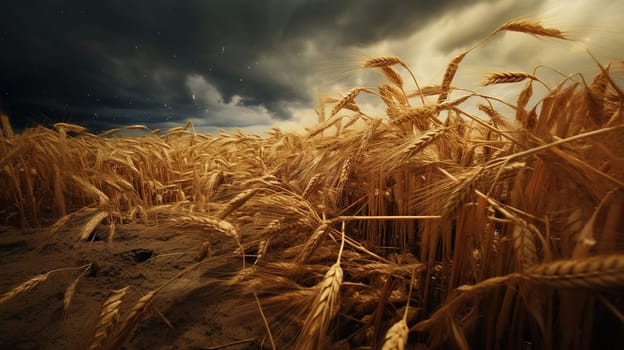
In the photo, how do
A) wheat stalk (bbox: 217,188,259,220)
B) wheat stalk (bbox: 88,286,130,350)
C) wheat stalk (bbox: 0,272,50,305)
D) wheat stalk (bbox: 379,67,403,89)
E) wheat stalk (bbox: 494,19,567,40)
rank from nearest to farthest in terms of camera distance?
wheat stalk (bbox: 88,286,130,350)
wheat stalk (bbox: 0,272,50,305)
wheat stalk (bbox: 217,188,259,220)
wheat stalk (bbox: 494,19,567,40)
wheat stalk (bbox: 379,67,403,89)

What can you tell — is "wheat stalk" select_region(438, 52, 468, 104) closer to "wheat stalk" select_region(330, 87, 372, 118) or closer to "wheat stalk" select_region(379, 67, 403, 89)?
"wheat stalk" select_region(379, 67, 403, 89)

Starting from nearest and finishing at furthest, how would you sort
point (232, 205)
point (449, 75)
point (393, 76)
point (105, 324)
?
point (105, 324), point (232, 205), point (449, 75), point (393, 76)

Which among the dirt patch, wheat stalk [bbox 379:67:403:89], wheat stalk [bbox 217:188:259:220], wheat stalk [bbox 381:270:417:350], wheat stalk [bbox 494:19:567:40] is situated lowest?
the dirt patch

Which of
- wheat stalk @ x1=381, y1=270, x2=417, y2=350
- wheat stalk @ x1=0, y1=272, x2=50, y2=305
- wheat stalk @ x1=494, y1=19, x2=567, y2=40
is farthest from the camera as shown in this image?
wheat stalk @ x1=494, y1=19, x2=567, y2=40

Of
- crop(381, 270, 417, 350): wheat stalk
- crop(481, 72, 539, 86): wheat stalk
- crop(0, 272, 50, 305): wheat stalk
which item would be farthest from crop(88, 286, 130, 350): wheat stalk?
crop(481, 72, 539, 86): wheat stalk

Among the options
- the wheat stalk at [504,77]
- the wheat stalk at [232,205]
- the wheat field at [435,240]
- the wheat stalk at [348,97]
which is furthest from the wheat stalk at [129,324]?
the wheat stalk at [504,77]

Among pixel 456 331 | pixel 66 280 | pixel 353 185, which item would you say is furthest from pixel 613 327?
pixel 66 280

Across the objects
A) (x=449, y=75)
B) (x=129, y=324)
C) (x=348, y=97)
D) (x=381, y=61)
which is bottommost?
(x=129, y=324)

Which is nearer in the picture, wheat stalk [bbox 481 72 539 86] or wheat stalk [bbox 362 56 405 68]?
wheat stalk [bbox 481 72 539 86]

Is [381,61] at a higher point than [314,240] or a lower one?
higher

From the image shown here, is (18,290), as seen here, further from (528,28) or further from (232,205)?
(528,28)

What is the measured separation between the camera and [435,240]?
91cm

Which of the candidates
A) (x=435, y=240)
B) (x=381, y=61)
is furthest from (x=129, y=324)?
(x=381, y=61)

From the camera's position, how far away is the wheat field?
0.63 meters
